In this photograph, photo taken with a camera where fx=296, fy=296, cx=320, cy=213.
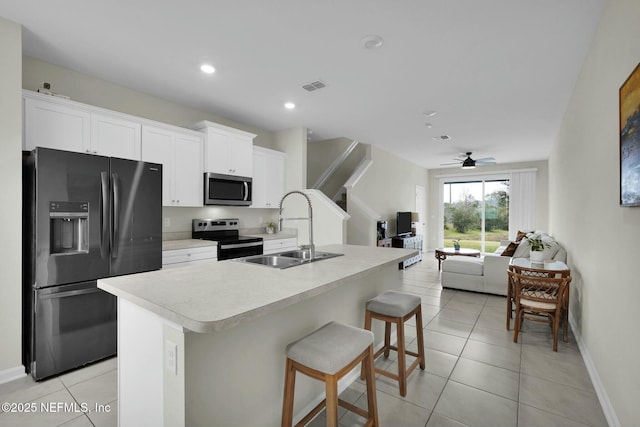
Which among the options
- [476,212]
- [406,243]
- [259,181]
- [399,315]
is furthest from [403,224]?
[399,315]

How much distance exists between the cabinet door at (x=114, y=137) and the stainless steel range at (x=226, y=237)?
1.23 metres

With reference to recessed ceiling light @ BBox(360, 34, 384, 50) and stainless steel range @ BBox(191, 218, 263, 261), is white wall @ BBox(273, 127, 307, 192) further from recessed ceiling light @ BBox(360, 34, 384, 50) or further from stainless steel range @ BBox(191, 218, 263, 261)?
recessed ceiling light @ BBox(360, 34, 384, 50)

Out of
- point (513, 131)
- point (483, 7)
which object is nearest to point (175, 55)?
point (483, 7)

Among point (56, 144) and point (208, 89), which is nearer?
point (56, 144)

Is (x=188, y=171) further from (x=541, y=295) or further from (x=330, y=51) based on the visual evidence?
(x=541, y=295)

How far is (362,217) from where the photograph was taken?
595 cm

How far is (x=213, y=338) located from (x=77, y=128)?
272cm

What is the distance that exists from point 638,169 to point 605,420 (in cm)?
163

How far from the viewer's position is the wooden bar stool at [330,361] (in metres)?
1.38

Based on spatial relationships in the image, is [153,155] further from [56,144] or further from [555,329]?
[555,329]

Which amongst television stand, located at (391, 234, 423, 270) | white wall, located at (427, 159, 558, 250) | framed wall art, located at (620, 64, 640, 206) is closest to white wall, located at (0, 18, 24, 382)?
framed wall art, located at (620, 64, 640, 206)

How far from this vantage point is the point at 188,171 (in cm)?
376

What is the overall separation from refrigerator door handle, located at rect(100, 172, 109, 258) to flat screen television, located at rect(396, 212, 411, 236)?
619 cm

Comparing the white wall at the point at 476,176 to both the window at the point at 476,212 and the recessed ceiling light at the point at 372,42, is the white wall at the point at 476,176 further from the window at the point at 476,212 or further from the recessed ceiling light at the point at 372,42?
the recessed ceiling light at the point at 372,42
